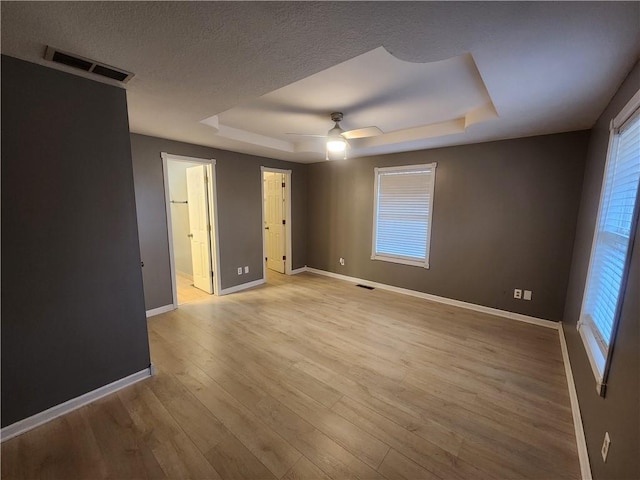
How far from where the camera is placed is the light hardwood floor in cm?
149

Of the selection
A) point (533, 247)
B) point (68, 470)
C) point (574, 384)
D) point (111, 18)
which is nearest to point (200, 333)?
point (68, 470)

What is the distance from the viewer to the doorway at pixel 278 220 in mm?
5195

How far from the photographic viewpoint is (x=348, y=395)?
2.03 metres

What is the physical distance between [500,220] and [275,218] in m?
3.95

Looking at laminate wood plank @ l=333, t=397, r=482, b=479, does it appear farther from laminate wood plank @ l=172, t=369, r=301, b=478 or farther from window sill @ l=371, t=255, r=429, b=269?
window sill @ l=371, t=255, r=429, b=269

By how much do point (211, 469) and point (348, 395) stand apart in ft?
3.33

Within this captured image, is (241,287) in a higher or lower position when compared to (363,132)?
lower

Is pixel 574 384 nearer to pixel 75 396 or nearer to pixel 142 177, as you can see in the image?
pixel 75 396

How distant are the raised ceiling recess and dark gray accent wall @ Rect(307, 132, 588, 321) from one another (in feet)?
2.41

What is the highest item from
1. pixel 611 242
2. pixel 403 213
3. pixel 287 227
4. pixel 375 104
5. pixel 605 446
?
pixel 375 104

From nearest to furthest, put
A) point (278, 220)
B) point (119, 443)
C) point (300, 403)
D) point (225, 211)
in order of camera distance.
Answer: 1. point (119, 443)
2. point (300, 403)
3. point (225, 211)
4. point (278, 220)

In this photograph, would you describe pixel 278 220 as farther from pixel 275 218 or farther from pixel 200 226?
pixel 200 226

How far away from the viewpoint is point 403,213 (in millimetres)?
4227

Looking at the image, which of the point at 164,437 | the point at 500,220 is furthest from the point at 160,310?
the point at 500,220
